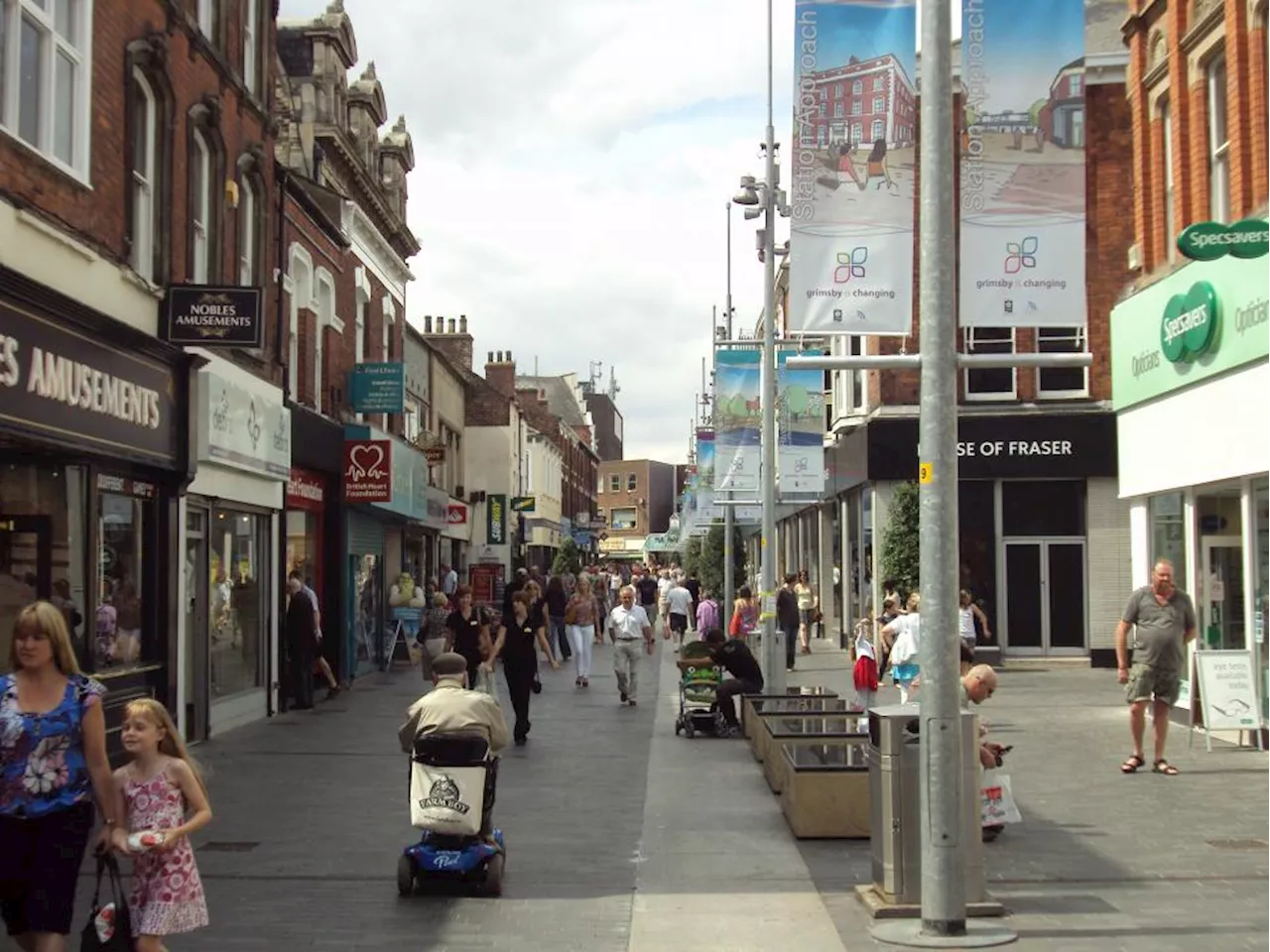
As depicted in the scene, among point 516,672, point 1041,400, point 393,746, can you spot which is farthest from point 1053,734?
point 1041,400

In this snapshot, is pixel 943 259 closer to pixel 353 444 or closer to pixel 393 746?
pixel 393 746

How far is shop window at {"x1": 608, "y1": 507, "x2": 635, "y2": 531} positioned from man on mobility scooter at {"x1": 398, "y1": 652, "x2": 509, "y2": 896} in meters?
115

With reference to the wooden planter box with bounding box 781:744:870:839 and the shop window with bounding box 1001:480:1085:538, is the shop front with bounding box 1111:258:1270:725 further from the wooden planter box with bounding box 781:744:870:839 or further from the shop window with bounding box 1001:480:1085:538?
the shop window with bounding box 1001:480:1085:538

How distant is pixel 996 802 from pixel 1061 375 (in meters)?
22.0

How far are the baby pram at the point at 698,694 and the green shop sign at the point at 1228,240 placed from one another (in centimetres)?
761

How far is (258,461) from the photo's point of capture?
17984mm

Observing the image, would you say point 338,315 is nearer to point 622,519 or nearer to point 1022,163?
point 1022,163

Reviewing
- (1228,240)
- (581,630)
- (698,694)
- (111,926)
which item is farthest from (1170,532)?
(111,926)

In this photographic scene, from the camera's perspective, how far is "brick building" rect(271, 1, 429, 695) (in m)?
22.1

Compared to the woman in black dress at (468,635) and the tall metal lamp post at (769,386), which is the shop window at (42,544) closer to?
the woman in black dress at (468,635)

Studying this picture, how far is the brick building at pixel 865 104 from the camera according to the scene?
873 cm

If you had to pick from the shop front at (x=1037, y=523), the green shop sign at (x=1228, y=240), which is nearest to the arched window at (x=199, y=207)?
the green shop sign at (x=1228, y=240)

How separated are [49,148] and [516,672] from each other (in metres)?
7.24

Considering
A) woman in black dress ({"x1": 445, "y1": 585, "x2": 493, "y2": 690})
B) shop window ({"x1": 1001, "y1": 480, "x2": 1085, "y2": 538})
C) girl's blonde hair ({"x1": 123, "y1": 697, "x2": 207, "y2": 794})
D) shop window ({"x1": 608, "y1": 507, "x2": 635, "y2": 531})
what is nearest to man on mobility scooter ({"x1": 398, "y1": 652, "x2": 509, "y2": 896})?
girl's blonde hair ({"x1": 123, "y1": 697, "x2": 207, "y2": 794})
